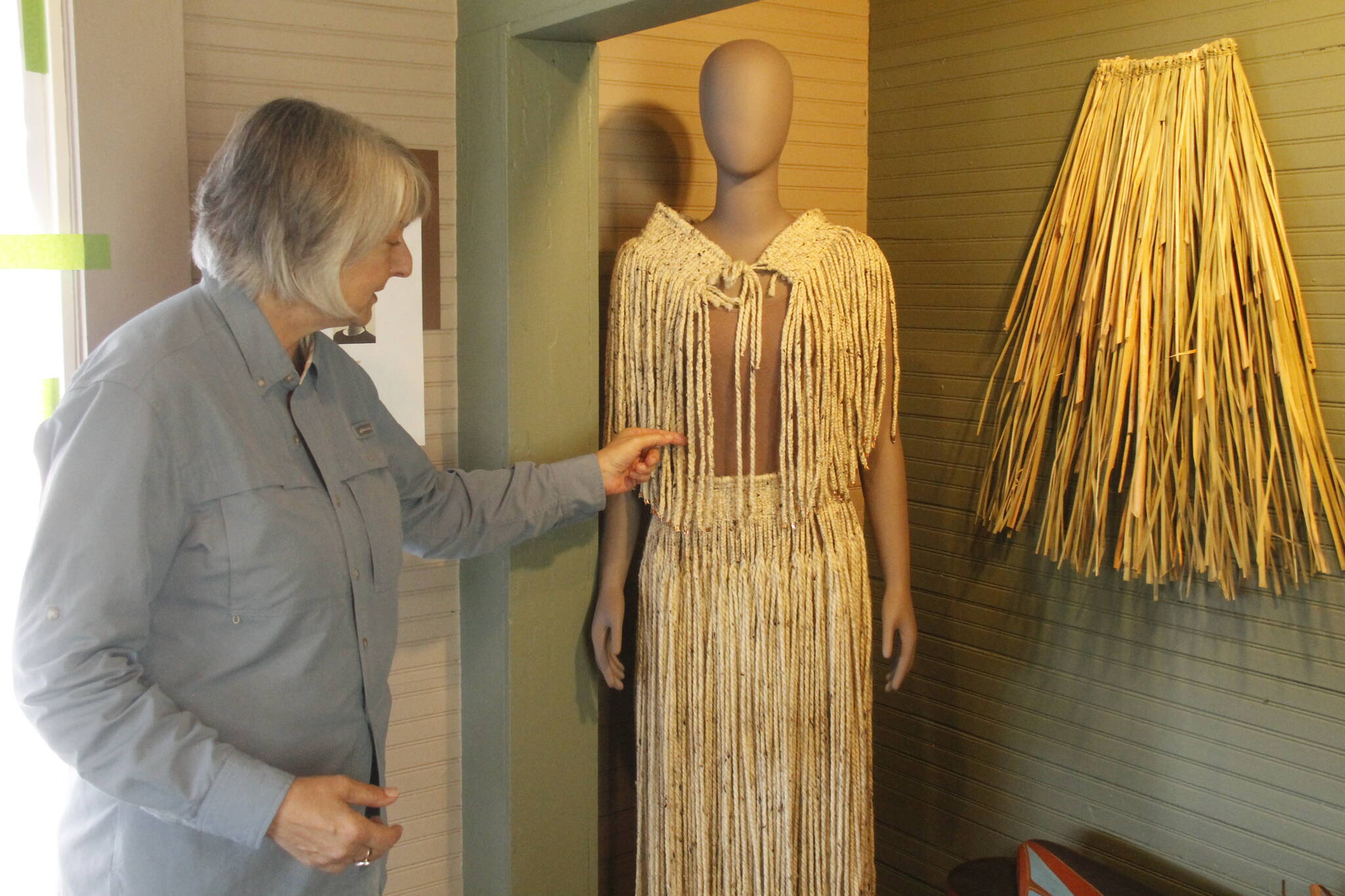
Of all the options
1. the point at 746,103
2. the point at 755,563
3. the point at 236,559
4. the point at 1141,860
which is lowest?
the point at 1141,860

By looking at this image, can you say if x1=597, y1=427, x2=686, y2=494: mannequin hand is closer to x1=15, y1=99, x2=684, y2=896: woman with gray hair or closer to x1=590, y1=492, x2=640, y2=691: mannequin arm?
x1=590, y1=492, x2=640, y2=691: mannequin arm

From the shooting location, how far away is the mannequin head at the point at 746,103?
1842 millimetres

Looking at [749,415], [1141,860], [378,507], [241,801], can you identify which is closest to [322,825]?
[241,801]

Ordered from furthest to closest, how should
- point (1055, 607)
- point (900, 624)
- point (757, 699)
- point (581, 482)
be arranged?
point (1055, 607) → point (900, 624) → point (757, 699) → point (581, 482)

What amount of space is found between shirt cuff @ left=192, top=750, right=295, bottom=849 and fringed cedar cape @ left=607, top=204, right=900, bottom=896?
0.81 metres

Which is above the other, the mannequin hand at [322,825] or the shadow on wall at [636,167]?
the shadow on wall at [636,167]

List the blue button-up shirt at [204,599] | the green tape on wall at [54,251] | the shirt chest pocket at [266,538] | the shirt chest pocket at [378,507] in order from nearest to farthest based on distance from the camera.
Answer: the blue button-up shirt at [204,599]
the shirt chest pocket at [266,538]
the shirt chest pocket at [378,507]
the green tape on wall at [54,251]

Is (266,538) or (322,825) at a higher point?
(266,538)

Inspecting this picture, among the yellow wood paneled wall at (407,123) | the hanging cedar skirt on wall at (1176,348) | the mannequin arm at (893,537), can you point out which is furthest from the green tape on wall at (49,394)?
the hanging cedar skirt on wall at (1176,348)

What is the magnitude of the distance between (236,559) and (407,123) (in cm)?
90

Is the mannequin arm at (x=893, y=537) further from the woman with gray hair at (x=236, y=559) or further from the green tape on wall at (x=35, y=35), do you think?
the green tape on wall at (x=35, y=35)

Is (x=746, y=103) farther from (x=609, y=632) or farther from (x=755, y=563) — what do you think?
(x=609, y=632)

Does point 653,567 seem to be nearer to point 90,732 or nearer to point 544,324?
point 544,324

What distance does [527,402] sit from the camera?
1892 mm
